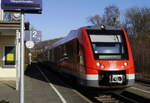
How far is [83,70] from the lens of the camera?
44.5 ft

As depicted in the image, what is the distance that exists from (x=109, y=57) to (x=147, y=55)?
64.5 ft

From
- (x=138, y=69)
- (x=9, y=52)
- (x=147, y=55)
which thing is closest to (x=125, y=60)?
(x=9, y=52)

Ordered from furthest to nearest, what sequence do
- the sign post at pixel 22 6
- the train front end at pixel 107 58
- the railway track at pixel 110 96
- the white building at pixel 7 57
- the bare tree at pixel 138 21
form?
1. the bare tree at pixel 138 21
2. the white building at pixel 7 57
3. the railway track at pixel 110 96
4. the train front end at pixel 107 58
5. the sign post at pixel 22 6

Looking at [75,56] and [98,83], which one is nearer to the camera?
[98,83]

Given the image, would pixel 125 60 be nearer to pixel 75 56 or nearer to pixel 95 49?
pixel 95 49

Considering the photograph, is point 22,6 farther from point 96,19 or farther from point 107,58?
point 96,19

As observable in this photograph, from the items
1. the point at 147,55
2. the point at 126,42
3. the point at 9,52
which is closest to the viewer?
the point at 126,42

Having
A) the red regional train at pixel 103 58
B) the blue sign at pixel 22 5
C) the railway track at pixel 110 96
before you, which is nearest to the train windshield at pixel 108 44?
the red regional train at pixel 103 58

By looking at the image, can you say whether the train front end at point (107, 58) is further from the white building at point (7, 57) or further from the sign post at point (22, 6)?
the white building at point (7, 57)

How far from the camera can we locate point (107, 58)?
13.3m

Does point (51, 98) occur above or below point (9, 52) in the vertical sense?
below

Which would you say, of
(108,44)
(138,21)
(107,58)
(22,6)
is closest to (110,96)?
(107,58)

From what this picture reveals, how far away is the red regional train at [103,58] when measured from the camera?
42.5 feet

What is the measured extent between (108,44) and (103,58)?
83 centimetres
